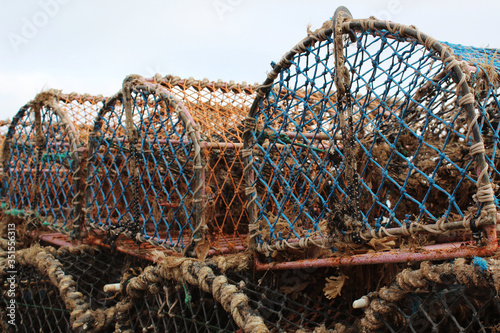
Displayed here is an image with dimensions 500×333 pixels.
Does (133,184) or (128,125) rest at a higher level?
(128,125)

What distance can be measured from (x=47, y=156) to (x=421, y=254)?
3.74 meters

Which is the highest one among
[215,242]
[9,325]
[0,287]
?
[215,242]

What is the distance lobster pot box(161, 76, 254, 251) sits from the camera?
11.1 feet

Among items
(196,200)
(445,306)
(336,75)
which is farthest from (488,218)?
(196,200)

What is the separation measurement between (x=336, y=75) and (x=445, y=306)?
3.86 feet

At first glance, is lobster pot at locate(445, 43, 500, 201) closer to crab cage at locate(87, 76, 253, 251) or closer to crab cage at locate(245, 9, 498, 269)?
crab cage at locate(245, 9, 498, 269)

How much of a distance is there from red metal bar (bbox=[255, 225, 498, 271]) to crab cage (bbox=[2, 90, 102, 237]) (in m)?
2.47

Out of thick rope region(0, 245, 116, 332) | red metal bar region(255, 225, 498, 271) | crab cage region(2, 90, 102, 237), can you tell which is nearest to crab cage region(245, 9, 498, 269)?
red metal bar region(255, 225, 498, 271)

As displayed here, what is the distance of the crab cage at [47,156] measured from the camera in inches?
157

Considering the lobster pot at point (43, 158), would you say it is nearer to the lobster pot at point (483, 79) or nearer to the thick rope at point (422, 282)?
the thick rope at point (422, 282)

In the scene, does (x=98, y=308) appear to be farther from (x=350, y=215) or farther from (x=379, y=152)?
(x=379, y=152)

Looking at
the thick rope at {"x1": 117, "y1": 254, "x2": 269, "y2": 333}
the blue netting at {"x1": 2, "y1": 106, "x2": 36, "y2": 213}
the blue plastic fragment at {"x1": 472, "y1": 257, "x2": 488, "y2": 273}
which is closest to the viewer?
the blue plastic fragment at {"x1": 472, "y1": 257, "x2": 488, "y2": 273}

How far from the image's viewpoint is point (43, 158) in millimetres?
4438

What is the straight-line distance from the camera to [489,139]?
3.00m
